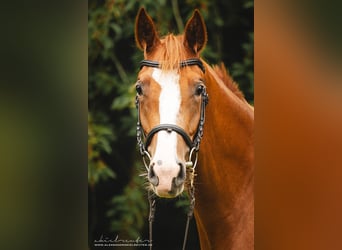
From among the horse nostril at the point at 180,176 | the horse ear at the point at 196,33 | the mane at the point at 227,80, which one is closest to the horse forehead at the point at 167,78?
the horse ear at the point at 196,33

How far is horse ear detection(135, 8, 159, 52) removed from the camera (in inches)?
104

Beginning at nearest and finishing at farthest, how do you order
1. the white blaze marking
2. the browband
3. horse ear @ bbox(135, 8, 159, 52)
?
the white blaze marking
the browband
horse ear @ bbox(135, 8, 159, 52)

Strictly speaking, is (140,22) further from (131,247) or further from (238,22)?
(131,247)

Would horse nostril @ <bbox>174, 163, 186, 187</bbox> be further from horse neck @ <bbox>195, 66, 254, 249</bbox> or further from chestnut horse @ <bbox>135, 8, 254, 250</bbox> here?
horse neck @ <bbox>195, 66, 254, 249</bbox>

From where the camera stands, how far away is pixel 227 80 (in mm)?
2680

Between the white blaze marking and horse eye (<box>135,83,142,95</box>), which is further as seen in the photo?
horse eye (<box>135,83,142,95</box>)

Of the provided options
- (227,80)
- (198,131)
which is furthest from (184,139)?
(227,80)

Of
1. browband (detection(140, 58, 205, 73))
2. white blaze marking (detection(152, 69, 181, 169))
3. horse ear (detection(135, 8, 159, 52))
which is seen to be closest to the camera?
white blaze marking (detection(152, 69, 181, 169))

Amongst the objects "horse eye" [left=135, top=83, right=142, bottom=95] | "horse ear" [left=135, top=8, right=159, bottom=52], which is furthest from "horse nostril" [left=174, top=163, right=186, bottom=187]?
"horse ear" [left=135, top=8, right=159, bottom=52]

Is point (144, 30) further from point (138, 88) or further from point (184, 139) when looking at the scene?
point (184, 139)

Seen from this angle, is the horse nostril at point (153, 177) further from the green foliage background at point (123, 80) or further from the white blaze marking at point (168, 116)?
the green foliage background at point (123, 80)

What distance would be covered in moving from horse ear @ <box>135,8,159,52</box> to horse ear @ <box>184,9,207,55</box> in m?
0.21
